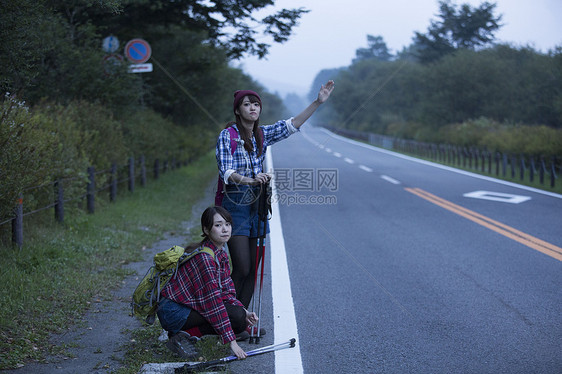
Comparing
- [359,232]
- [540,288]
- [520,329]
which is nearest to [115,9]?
[520,329]

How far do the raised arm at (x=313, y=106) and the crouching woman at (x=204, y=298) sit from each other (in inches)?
41.8

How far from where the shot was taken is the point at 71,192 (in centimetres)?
1020

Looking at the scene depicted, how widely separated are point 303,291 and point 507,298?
2.01 m

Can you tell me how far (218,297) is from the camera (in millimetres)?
4320

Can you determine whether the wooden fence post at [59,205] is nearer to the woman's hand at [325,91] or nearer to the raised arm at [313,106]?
the raised arm at [313,106]

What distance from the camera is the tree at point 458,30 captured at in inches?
2355

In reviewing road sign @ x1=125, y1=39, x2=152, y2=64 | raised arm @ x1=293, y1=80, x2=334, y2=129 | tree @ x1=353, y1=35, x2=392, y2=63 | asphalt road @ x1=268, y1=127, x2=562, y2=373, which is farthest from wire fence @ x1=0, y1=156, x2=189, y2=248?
tree @ x1=353, y1=35, x2=392, y2=63

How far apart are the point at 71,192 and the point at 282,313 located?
229 inches

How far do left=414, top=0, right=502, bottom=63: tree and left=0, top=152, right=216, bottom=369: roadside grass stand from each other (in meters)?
54.1

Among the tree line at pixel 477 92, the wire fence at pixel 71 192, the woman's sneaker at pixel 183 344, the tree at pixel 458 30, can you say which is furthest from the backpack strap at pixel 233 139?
the tree at pixel 458 30

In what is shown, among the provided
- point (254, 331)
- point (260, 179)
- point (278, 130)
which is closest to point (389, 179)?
point (278, 130)

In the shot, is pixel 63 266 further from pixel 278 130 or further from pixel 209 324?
pixel 278 130

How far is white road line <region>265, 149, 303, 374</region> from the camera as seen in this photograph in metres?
4.39

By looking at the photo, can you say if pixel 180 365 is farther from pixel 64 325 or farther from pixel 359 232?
pixel 359 232
